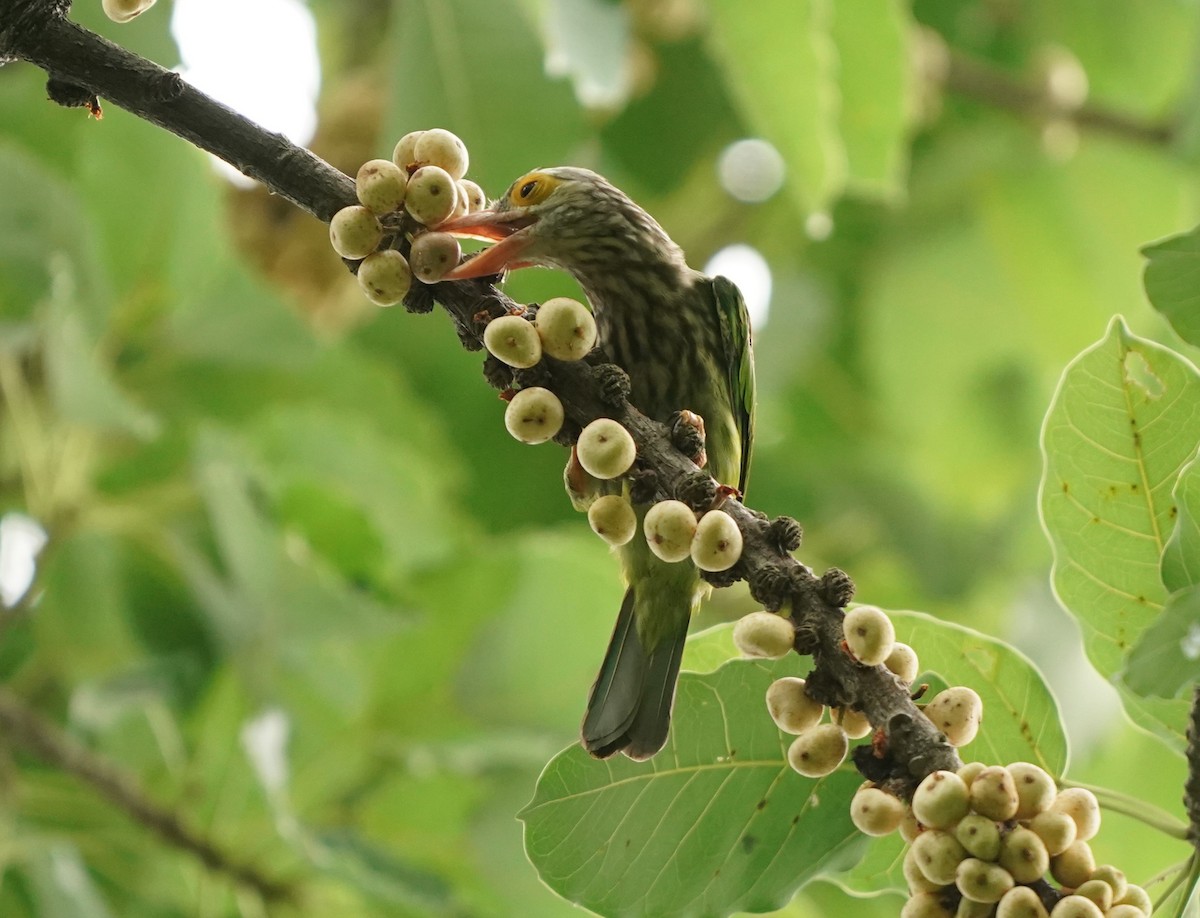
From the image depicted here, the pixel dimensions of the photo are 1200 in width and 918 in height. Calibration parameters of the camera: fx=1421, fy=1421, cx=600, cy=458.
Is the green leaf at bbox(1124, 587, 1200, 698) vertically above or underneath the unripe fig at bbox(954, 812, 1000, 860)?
above

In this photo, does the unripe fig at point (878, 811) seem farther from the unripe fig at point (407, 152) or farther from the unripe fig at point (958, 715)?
the unripe fig at point (407, 152)

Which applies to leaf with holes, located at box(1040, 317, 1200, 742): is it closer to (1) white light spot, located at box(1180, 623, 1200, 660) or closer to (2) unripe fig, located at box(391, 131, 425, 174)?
(1) white light spot, located at box(1180, 623, 1200, 660)

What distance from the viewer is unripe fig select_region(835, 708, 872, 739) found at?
100 cm

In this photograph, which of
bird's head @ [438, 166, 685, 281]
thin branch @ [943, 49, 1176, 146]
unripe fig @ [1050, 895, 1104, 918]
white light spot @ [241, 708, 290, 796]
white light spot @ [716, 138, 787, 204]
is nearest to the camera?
unripe fig @ [1050, 895, 1104, 918]

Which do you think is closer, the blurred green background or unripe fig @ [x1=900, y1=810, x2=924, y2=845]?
unripe fig @ [x1=900, y1=810, x2=924, y2=845]

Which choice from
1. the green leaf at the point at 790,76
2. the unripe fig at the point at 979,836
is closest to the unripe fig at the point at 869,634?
the unripe fig at the point at 979,836

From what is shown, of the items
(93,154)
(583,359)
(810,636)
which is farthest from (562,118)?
(810,636)

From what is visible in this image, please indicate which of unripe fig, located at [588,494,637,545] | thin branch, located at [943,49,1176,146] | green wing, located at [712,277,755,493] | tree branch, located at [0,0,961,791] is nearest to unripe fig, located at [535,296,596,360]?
tree branch, located at [0,0,961,791]

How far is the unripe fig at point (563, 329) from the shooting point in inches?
41.9

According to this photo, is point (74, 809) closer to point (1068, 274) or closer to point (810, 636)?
point (810, 636)

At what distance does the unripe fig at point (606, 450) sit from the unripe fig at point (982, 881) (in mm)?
282

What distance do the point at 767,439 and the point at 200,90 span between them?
10.1ft

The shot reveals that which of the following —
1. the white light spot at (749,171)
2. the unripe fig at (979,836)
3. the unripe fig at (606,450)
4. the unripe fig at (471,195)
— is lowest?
the unripe fig at (979,836)

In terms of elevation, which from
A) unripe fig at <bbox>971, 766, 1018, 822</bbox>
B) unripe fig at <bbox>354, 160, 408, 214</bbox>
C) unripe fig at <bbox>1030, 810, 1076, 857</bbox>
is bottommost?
unripe fig at <bbox>971, 766, 1018, 822</bbox>
